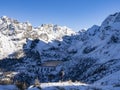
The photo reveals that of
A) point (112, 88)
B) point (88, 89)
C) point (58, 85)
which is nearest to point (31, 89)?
point (58, 85)

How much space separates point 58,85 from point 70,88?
200cm

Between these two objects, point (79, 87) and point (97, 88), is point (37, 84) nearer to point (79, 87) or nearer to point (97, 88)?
point (79, 87)

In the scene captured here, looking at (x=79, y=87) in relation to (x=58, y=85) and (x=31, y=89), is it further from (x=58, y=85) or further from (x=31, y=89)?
(x=31, y=89)

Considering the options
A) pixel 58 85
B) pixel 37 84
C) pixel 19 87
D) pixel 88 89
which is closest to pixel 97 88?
pixel 88 89

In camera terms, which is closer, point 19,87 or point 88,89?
point 19,87

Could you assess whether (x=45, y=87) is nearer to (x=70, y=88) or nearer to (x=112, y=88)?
(x=70, y=88)

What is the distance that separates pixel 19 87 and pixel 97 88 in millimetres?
11823

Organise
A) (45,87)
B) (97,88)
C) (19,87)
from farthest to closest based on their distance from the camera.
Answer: (97,88) < (45,87) < (19,87)

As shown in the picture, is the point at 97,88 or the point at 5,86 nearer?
the point at 5,86

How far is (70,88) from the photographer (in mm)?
43031

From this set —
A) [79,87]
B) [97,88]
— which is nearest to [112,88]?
[97,88]

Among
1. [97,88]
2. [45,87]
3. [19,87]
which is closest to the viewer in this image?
[19,87]

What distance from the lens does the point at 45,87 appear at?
1667 inches

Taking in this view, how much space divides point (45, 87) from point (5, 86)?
5.05 m
